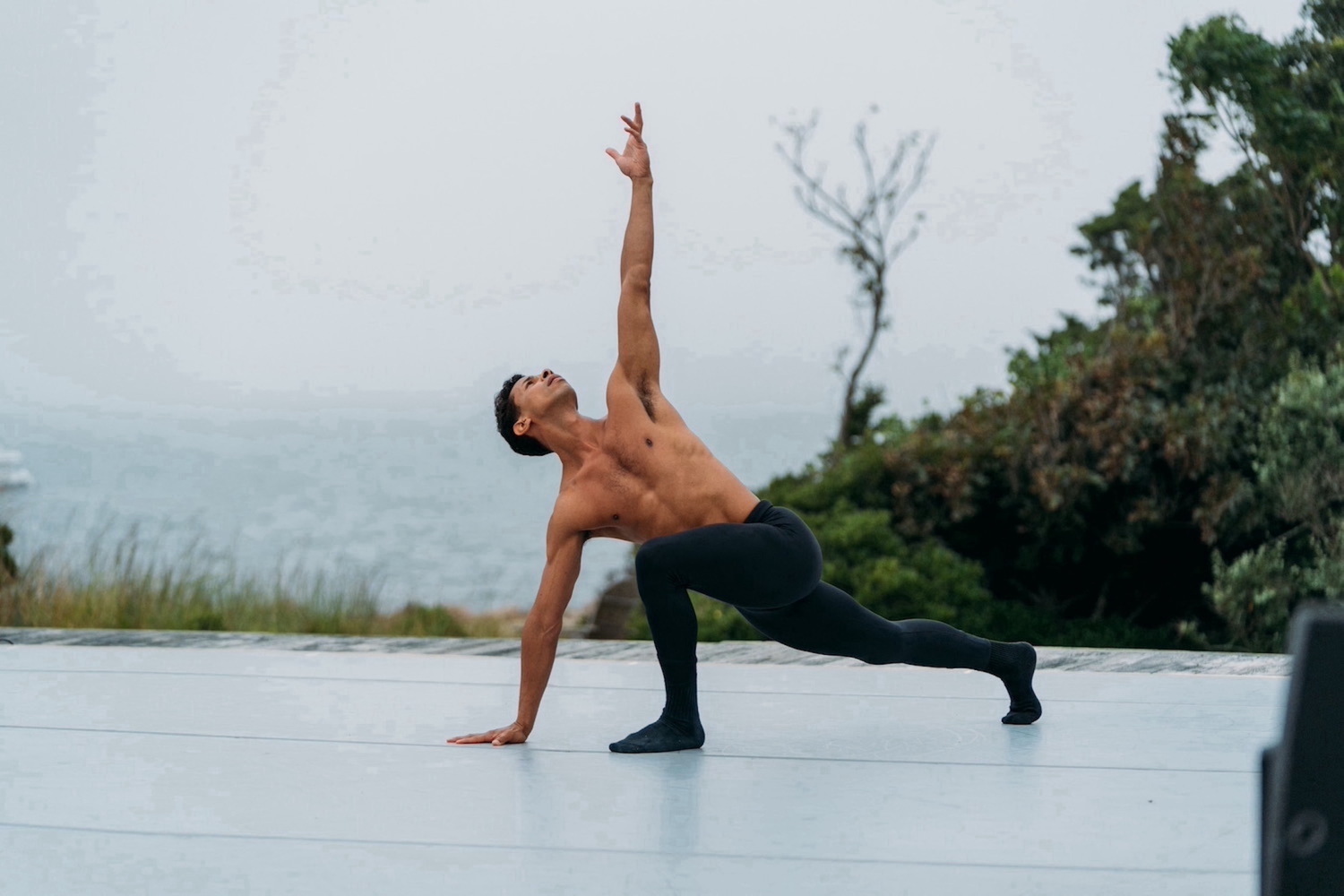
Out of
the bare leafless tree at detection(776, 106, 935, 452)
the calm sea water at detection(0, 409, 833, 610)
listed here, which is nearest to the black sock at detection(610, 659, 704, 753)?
the calm sea water at detection(0, 409, 833, 610)

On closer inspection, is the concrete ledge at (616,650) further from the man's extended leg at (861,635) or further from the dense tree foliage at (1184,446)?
the dense tree foliage at (1184,446)

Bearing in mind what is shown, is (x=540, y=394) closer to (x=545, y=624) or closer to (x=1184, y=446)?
(x=545, y=624)

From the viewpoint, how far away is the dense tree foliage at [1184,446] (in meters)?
7.57

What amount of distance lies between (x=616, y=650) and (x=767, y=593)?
6.97ft

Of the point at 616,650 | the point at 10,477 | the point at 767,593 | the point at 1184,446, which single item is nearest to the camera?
the point at 767,593

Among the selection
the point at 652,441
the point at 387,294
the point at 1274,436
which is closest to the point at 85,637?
the point at 652,441

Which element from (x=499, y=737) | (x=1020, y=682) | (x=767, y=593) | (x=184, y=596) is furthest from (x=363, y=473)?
(x=767, y=593)

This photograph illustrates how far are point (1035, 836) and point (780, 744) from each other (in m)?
0.96

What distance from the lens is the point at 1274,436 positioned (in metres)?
7.48

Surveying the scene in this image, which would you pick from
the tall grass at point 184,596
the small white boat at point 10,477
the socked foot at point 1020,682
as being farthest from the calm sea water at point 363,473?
the socked foot at point 1020,682

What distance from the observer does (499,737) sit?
3238 mm

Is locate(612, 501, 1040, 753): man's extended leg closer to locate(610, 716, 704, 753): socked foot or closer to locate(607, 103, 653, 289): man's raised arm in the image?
locate(610, 716, 704, 753): socked foot

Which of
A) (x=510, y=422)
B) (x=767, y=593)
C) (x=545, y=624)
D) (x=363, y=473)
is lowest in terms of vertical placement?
(x=545, y=624)

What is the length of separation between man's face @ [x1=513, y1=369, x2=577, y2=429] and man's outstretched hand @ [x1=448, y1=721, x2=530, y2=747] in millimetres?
743
